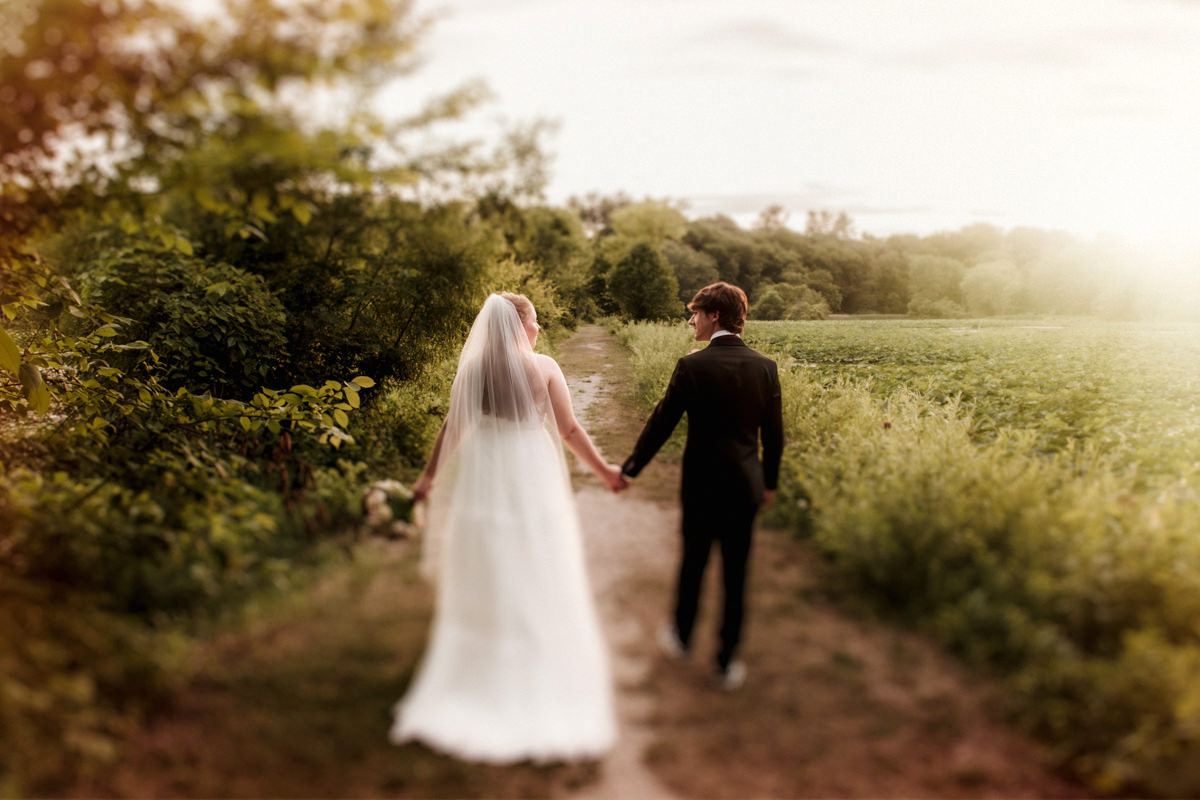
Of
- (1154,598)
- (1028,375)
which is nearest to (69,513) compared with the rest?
(1154,598)

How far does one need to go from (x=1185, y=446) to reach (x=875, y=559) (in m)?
5.27

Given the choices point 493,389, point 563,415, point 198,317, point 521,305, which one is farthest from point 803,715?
point 198,317

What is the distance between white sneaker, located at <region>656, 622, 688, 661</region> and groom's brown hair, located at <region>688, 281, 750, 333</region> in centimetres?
164

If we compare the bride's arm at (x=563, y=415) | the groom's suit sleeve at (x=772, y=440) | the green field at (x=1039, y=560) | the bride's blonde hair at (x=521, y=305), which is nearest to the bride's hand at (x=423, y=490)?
the bride's arm at (x=563, y=415)

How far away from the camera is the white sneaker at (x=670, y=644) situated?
9.57 ft

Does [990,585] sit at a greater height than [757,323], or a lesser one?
lesser

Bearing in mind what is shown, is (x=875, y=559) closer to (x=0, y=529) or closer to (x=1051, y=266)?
(x=0, y=529)

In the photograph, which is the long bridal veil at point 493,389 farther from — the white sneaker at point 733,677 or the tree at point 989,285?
the tree at point 989,285

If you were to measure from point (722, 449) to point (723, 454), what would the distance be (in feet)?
0.09

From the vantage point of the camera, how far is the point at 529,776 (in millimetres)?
2361

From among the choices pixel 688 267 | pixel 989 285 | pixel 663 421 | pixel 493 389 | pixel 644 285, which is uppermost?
pixel 688 267

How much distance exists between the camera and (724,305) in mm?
3447

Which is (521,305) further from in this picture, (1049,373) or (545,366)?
(1049,373)

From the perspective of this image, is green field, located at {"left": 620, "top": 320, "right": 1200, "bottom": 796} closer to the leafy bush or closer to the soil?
the soil
